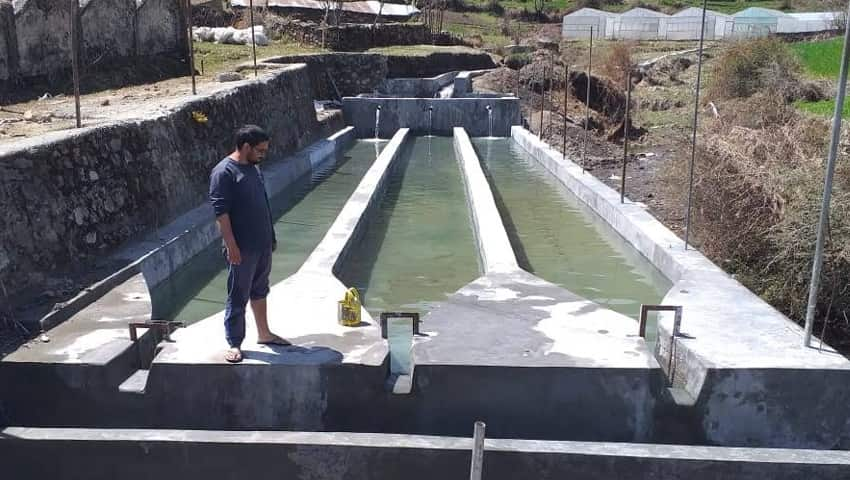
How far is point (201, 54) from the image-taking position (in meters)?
19.9

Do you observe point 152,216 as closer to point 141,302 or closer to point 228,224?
point 141,302

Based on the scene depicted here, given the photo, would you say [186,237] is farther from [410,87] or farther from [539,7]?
[539,7]

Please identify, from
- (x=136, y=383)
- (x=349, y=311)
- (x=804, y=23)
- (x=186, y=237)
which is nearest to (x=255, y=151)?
(x=349, y=311)

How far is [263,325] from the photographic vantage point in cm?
462

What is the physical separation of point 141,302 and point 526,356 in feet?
10.1

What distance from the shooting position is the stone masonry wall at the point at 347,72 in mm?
22281

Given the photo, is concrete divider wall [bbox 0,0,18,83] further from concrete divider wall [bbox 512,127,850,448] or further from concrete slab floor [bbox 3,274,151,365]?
concrete divider wall [bbox 512,127,850,448]

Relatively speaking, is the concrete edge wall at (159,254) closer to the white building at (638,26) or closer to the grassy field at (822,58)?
the grassy field at (822,58)

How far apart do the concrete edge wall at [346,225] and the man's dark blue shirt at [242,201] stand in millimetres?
2355

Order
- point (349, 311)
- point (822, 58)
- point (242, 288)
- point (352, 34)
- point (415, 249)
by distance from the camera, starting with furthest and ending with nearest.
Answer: point (352, 34) → point (822, 58) → point (415, 249) → point (349, 311) → point (242, 288)

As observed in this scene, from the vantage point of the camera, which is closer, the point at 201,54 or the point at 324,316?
the point at 324,316

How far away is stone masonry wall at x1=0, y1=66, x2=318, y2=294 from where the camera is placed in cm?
568

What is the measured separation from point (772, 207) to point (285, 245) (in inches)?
212

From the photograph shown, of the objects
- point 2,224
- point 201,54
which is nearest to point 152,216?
point 2,224
